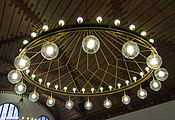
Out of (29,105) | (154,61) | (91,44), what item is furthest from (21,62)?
(29,105)

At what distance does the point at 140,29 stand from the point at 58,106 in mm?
8513

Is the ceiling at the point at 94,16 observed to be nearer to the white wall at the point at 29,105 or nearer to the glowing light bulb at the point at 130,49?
the glowing light bulb at the point at 130,49

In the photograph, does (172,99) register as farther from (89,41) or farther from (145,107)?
(89,41)

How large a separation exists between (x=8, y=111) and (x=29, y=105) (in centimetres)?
146

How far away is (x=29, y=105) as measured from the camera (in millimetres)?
12797

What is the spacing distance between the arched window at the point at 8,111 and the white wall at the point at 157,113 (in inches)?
312

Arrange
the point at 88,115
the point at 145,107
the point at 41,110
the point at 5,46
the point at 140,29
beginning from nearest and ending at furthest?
the point at 140,29, the point at 5,46, the point at 145,107, the point at 88,115, the point at 41,110

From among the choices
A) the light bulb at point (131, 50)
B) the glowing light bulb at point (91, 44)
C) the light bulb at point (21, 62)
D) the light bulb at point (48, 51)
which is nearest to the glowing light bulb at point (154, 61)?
the light bulb at point (131, 50)

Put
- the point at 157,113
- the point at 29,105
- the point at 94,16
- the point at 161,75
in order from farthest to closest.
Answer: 1. the point at 29,105
2. the point at 157,113
3. the point at 94,16
4. the point at 161,75

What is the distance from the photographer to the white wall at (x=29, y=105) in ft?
39.6

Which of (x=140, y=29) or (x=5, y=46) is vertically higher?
(x=5, y=46)

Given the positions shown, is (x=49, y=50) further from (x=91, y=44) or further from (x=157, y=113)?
(x=157, y=113)

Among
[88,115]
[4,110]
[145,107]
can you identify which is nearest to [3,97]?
[4,110]

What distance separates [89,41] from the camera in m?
2.47
